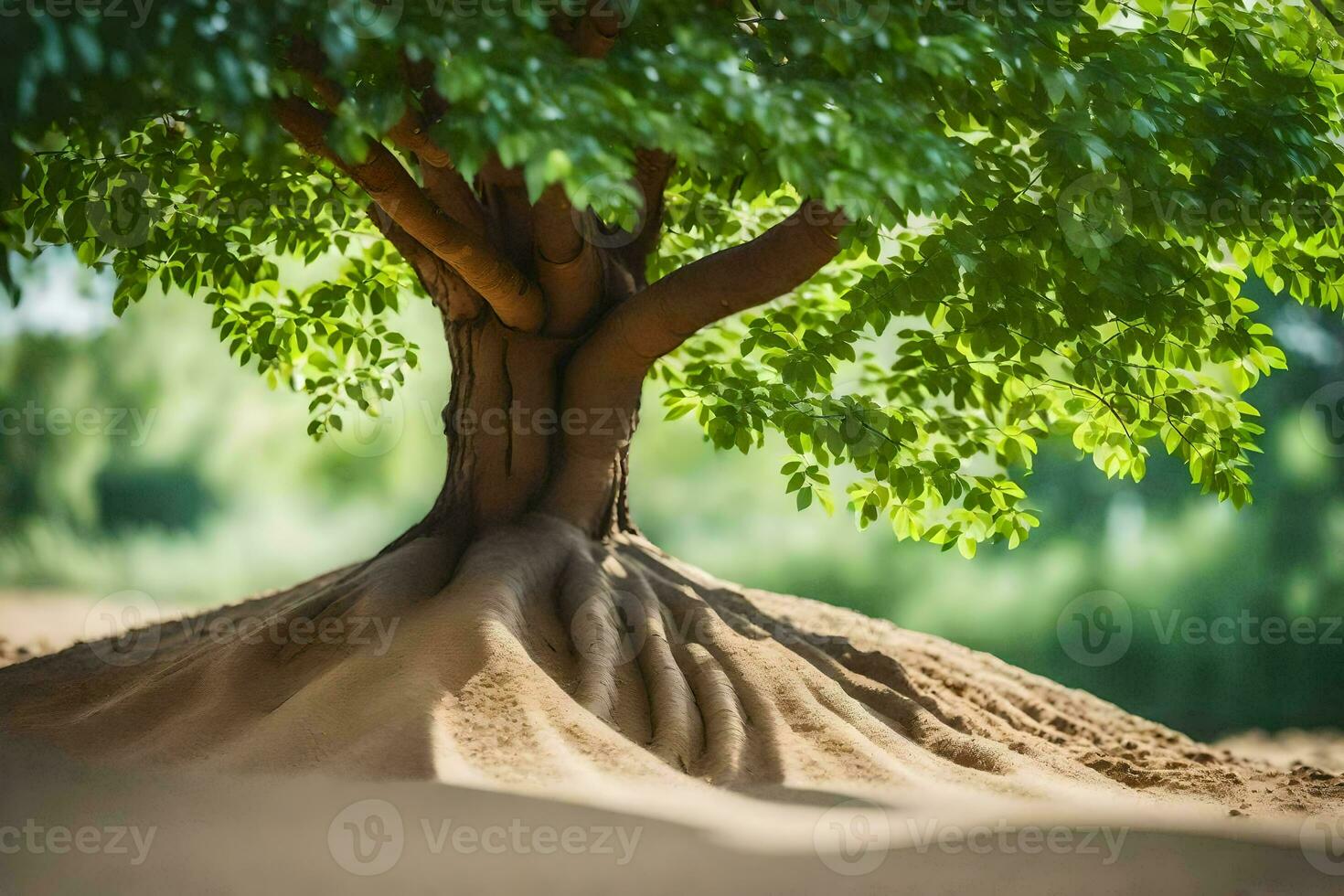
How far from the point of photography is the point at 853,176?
8.62ft

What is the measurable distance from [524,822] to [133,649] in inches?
122

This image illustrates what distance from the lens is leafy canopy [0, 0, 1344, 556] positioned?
8.11ft

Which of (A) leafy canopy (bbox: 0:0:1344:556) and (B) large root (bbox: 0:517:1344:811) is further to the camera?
(B) large root (bbox: 0:517:1344:811)

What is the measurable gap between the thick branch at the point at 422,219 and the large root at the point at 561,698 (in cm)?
98

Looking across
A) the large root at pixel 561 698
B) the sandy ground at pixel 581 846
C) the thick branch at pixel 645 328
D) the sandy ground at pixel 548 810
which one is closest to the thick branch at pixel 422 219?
the thick branch at pixel 645 328

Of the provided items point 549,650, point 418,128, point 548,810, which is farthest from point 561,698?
point 418,128

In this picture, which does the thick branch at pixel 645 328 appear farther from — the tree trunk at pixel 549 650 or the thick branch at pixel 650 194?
the thick branch at pixel 650 194

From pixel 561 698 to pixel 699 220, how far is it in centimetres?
271

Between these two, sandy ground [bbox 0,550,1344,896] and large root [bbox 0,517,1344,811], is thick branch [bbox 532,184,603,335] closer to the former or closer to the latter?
large root [bbox 0,517,1344,811]

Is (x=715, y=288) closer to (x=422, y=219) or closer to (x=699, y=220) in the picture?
(x=422, y=219)

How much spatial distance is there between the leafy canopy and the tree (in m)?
0.01

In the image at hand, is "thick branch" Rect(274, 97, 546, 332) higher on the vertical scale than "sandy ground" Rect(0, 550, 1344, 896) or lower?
higher

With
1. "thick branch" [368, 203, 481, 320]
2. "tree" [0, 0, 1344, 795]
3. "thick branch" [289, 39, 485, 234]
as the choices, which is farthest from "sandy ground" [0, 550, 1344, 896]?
"thick branch" [289, 39, 485, 234]

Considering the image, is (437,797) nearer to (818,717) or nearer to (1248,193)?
(818,717)
